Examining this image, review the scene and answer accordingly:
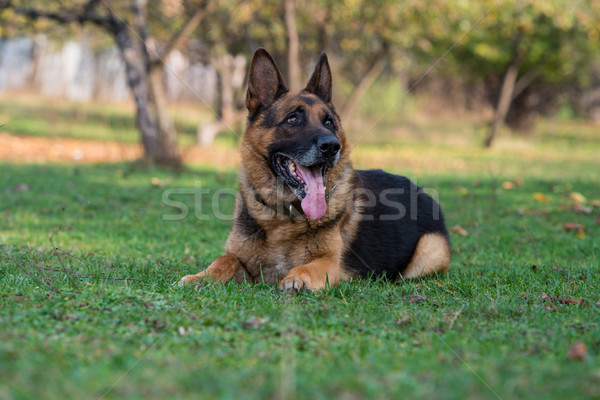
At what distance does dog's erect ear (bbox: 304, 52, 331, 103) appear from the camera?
545 centimetres

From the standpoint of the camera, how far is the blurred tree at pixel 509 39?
1677 centimetres

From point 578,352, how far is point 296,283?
6.68 feet

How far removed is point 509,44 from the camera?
21.4 m

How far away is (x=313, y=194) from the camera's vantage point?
16.1 feet

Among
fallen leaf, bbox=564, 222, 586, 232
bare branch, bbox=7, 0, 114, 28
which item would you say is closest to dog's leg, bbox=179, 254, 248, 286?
fallen leaf, bbox=564, 222, 586, 232

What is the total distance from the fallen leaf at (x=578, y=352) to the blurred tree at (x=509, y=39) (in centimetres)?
1428

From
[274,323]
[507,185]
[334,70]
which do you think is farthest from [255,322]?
[334,70]

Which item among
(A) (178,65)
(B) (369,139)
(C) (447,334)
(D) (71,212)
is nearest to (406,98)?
(B) (369,139)

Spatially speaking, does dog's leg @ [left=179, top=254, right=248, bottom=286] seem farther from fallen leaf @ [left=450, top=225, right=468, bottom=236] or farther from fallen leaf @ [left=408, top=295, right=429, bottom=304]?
fallen leaf @ [left=450, top=225, right=468, bottom=236]

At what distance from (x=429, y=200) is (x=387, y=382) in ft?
11.6

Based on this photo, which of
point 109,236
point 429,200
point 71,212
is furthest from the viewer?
point 71,212

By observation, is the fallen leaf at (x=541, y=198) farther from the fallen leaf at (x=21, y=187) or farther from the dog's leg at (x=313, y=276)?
the fallen leaf at (x=21, y=187)

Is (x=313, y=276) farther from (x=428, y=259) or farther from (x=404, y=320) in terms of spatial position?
(x=428, y=259)

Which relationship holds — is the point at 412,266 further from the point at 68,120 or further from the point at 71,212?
the point at 68,120
